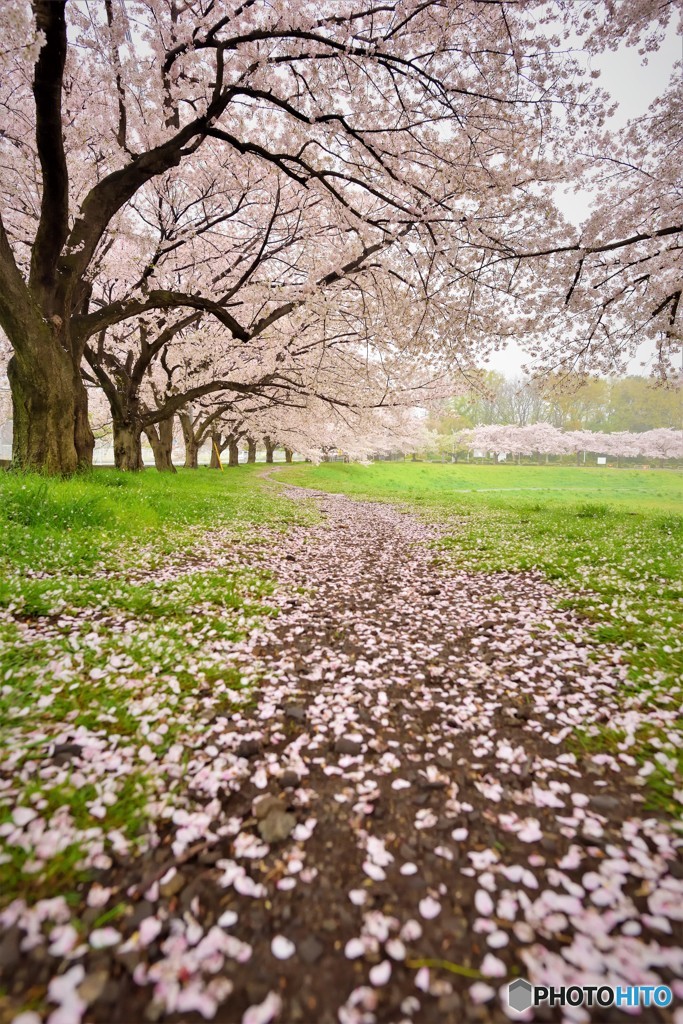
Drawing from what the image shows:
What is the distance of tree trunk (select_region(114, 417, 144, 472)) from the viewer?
67.6 feet

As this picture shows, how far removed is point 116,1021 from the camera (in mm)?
A: 1852

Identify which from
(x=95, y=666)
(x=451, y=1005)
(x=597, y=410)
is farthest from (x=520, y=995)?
(x=597, y=410)

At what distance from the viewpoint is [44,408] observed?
37.3ft

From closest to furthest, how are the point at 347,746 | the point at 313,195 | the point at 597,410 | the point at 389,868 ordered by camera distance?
1. the point at 389,868
2. the point at 347,746
3. the point at 313,195
4. the point at 597,410

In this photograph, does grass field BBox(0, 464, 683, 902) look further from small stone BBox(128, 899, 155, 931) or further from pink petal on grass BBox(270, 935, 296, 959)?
pink petal on grass BBox(270, 935, 296, 959)

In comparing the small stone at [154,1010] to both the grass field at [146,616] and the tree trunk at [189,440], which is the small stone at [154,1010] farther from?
the tree trunk at [189,440]

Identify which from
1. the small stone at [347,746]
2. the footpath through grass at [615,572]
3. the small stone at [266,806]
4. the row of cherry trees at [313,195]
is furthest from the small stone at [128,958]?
the row of cherry trees at [313,195]

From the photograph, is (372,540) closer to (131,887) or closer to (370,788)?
(370,788)

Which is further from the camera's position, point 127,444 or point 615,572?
point 127,444

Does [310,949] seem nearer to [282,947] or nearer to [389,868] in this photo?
[282,947]

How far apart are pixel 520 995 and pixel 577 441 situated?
6624cm

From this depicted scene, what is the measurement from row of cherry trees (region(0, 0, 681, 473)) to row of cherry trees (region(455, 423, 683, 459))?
44037mm

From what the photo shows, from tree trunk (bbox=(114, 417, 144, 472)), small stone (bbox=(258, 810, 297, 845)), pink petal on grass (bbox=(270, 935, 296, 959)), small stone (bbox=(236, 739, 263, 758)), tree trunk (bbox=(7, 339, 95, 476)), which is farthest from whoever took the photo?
tree trunk (bbox=(114, 417, 144, 472))

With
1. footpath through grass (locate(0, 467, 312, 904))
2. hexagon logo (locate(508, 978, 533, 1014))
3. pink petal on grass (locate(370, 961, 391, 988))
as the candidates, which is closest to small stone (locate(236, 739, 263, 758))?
footpath through grass (locate(0, 467, 312, 904))
